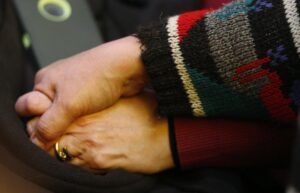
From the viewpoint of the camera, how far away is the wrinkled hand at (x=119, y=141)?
626mm

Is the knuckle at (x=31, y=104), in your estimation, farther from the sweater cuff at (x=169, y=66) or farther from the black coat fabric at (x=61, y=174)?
the sweater cuff at (x=169, y=66)

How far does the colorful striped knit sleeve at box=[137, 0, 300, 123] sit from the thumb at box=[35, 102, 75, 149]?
0.46ft

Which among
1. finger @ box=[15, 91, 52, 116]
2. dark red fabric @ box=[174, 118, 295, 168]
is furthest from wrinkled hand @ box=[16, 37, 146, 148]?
dark red fabric @ box=[174, 118, 295, 168]

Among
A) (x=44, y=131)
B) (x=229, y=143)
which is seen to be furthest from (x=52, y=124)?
(x=229, y=143)

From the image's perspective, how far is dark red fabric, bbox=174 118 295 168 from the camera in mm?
618

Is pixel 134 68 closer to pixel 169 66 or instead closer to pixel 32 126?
pixel 169 66

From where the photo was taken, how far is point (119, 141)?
638 millimetres

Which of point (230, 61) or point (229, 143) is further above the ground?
point (230, 61)

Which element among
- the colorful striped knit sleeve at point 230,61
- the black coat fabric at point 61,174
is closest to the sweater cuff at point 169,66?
the colorful striped knit sleeve at point 230,61

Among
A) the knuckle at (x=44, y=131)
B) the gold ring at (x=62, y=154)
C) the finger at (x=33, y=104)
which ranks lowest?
the gold ring at (x=62, y=154)

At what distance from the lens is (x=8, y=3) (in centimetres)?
79

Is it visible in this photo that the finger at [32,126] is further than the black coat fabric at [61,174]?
Yes

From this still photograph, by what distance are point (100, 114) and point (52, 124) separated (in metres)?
0.08

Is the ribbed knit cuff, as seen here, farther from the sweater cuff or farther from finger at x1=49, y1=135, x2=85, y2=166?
finger at x1=49, y1=135, x2=85, y2=166
